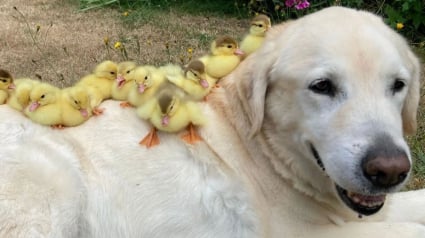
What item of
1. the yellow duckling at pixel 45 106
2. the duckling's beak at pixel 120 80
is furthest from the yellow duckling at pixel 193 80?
the yellow duckling at pixel 45 106

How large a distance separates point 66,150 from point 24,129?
0.25m

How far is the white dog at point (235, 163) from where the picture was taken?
293 cm

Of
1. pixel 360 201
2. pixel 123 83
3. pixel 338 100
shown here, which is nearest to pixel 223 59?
pixel 123 83

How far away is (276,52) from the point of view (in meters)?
3.09

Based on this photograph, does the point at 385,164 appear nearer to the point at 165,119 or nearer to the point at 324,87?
the point at 324,87

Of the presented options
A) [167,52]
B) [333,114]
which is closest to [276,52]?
[333,114]

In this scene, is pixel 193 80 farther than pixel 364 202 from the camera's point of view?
Yes

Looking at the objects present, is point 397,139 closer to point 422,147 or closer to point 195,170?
point 195,170

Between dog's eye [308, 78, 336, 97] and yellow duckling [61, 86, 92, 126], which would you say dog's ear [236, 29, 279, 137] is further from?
yellow duckling [61, 86, 92, 126]

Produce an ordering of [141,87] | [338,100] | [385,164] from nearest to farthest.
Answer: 1. [385,164]
2. [338,100]
3. [141,87]

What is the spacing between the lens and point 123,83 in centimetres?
347

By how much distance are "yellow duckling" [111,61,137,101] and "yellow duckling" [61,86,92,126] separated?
7.4 inches

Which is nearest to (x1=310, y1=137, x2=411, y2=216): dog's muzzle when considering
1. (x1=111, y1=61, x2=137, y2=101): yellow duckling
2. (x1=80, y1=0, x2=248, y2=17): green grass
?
(x1=111, y1=61, x2=137, y2=101): yellow duckling

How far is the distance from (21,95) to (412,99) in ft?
6.48
